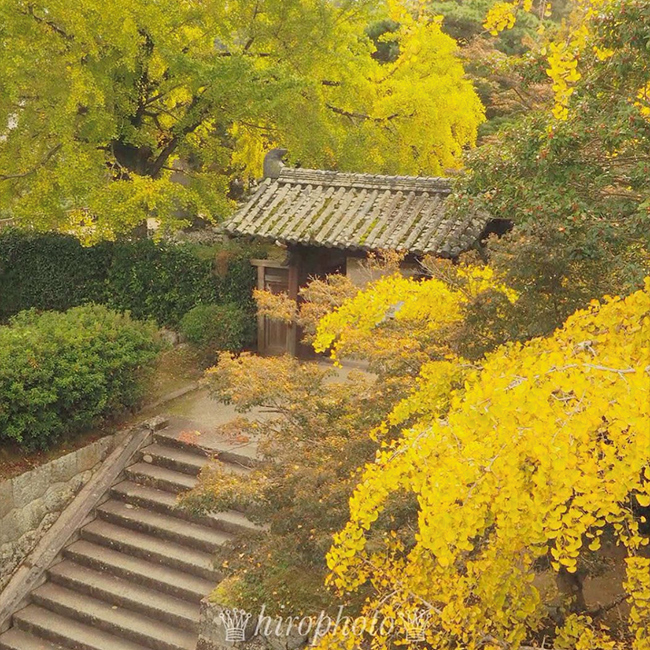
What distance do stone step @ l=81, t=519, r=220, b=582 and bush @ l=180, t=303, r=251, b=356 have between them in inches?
152

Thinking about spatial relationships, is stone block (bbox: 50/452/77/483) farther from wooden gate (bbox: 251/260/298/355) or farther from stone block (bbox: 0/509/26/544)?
wooden gate (bbox: 251/260/298/355)

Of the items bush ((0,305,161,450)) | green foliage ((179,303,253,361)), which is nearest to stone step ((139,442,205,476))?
bush ((0,305,161,450))

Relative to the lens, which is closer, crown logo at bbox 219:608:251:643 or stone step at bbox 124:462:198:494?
crown logo at bbox 219:608:251:643

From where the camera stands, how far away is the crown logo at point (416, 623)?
4145 mm

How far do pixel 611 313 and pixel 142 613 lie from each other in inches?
256

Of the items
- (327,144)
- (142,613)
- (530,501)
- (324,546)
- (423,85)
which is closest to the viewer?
(530,501)

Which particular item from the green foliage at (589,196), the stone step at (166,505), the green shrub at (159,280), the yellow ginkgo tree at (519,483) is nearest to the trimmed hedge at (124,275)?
the green shrub at (159,280)

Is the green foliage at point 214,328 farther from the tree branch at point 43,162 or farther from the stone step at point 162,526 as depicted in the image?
the tree branch at point 43,162

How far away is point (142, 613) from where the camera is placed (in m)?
7.73

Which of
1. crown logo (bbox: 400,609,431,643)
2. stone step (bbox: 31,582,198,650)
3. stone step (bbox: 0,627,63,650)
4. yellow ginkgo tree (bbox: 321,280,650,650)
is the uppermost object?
yellow ginkgo tree (bbox: 321,280,650,650)

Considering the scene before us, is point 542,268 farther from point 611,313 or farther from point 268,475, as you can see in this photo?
point 268,475

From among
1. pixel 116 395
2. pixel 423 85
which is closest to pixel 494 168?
pixel 116 395

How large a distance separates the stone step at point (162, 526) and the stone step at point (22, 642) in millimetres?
1614

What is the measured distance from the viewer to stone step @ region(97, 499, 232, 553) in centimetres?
818
